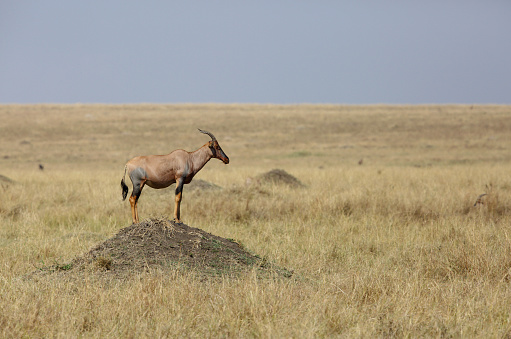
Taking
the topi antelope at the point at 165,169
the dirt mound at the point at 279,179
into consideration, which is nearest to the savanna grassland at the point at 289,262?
the dirt mound at the point at 279,179

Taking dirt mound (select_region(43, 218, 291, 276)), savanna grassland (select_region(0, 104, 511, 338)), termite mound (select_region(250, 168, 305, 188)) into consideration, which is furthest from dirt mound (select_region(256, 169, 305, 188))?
dirt mound (select_region(43, 218, 291, 276))

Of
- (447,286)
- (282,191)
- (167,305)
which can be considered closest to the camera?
(167,305)

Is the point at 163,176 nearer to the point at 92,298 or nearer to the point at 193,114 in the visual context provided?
the point at 92,298

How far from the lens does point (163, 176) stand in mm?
6840

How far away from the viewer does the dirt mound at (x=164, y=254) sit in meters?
6.58

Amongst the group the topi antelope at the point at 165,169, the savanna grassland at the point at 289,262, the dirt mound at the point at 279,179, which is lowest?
the dirt mound at the point at 279,179

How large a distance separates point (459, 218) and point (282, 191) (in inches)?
201

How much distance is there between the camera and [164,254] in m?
6.79

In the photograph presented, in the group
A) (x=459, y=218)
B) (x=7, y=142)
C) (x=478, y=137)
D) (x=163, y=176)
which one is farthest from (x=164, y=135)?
(x=163, y=176)

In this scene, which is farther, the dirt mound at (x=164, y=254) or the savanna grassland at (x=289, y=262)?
the dirt mound at (x=164, y=254)

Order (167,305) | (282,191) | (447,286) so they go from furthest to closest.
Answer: (282,191) → (447,286) → (167,305)

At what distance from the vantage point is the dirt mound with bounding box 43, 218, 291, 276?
658cm

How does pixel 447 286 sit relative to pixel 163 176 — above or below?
below

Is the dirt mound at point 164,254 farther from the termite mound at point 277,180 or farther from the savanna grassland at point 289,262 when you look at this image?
the termite mound at point 277,180
